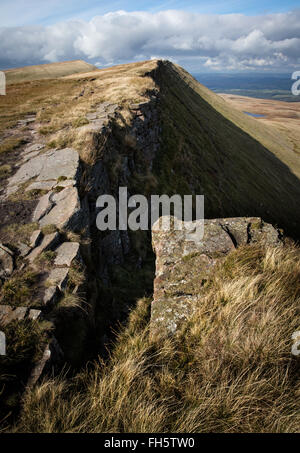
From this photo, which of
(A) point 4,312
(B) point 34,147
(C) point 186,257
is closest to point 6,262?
(A) point 4,312

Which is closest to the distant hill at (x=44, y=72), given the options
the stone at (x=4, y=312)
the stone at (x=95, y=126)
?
the stone at (x=95, y=126)

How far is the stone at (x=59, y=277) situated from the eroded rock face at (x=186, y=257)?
6.85 feet

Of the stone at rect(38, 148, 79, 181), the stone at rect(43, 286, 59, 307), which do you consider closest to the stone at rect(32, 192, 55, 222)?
the stone at rect(38, 148, 79, 181)

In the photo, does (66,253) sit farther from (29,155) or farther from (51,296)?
(29,155)

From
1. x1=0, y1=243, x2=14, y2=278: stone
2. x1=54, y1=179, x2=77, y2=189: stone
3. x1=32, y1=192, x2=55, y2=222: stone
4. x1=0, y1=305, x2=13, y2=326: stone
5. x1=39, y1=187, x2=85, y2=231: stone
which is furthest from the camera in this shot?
x1=54, y1=179, x2=77, y2=189: stone

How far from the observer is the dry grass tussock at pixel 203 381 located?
294 cm

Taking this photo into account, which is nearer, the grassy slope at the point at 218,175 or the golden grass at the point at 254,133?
the grassy slope at the point at 218,175

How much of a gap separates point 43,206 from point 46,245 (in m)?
1.91

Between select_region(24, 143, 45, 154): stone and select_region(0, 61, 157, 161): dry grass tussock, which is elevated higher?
select_region(0, 61, 157, 161): dry grass tussock

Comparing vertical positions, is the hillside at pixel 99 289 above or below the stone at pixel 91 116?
below

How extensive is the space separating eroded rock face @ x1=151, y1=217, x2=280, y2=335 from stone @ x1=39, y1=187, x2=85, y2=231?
8.44ft

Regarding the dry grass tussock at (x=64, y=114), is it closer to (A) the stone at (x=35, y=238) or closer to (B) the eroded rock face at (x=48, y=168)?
(B) the eroded rock face at (x=48, y=168)

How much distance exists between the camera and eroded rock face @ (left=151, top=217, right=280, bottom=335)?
484 centimetres

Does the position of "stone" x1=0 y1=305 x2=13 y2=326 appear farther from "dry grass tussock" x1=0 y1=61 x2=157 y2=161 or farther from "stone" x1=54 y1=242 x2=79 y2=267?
"dry grass tussock" x1=0 y1=61 x2=157 y2=161
